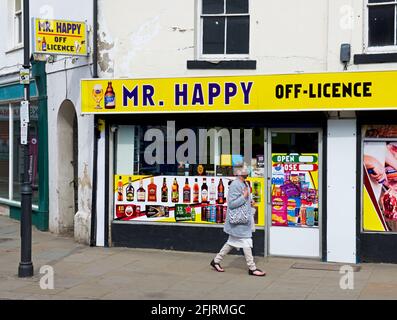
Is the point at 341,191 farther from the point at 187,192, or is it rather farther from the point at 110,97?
the point at 110,97

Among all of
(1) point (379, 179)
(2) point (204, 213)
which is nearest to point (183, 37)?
(2) point (204, 213)

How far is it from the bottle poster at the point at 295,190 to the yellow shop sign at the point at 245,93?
43.2 inches

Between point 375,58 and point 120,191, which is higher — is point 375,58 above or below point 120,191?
above

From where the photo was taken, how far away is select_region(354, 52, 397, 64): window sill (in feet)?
34.4

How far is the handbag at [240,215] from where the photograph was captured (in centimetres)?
968

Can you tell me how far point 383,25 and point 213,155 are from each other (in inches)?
150

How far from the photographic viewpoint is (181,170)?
12125 mm

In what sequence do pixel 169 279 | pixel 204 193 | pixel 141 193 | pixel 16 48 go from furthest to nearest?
1. pixel 16 48
2. pixel 141 193
3. pixel 204 193
4. pixel 169 279

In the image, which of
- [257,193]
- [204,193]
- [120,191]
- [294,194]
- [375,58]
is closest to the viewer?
[375,58]

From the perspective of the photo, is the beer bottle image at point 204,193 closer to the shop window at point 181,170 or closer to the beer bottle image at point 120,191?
the shop window at point 181,170

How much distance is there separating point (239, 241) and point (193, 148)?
9.21 feet

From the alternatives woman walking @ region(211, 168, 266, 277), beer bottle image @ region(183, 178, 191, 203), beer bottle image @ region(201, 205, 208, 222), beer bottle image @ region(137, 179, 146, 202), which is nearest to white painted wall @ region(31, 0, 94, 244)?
beer bottle image @ region(137, 179, 146, 202)

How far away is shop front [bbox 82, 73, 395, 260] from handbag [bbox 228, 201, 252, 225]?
1.58 metres
